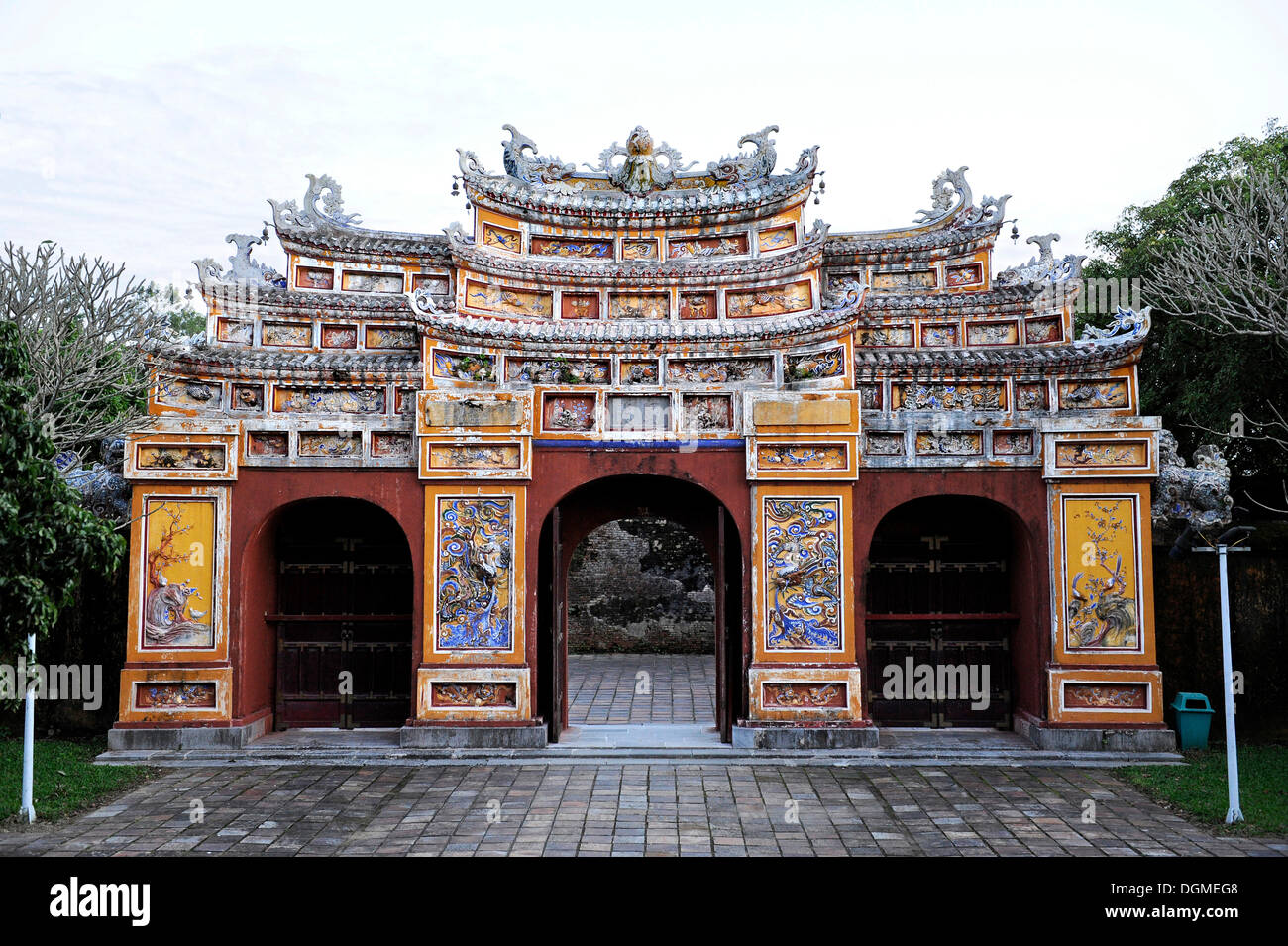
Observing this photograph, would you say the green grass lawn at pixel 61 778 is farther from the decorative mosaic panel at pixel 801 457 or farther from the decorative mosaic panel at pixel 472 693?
the decorative mosaic panel at pixel 801 457

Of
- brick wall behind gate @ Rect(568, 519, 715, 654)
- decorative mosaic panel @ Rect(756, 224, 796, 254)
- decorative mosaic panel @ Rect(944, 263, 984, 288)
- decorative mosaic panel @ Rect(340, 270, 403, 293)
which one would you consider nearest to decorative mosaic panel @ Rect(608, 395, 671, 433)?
decorative mosaic panel @ Rect(756, 224, 796, 254)

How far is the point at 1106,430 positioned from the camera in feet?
35.3

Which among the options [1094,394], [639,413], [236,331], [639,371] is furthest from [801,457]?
[236,331]

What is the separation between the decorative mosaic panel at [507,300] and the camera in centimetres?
1173

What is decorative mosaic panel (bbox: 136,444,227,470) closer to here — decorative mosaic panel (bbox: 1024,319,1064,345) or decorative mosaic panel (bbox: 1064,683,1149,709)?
decorative mosaic panel (bbox: 1024,319,1064,345)

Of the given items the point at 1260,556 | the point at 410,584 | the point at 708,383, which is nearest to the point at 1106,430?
the point at 1260,556

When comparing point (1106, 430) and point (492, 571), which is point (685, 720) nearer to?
point (492, 571)

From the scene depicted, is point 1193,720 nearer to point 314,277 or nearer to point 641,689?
point 641,689

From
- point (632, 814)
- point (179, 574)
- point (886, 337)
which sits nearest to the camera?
point (632, 814)

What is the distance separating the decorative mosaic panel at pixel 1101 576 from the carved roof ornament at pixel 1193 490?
0.57m

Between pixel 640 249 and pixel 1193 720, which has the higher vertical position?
pixel 640 249

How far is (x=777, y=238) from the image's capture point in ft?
40.1

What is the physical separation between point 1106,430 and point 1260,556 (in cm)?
252

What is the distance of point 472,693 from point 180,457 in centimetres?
412
